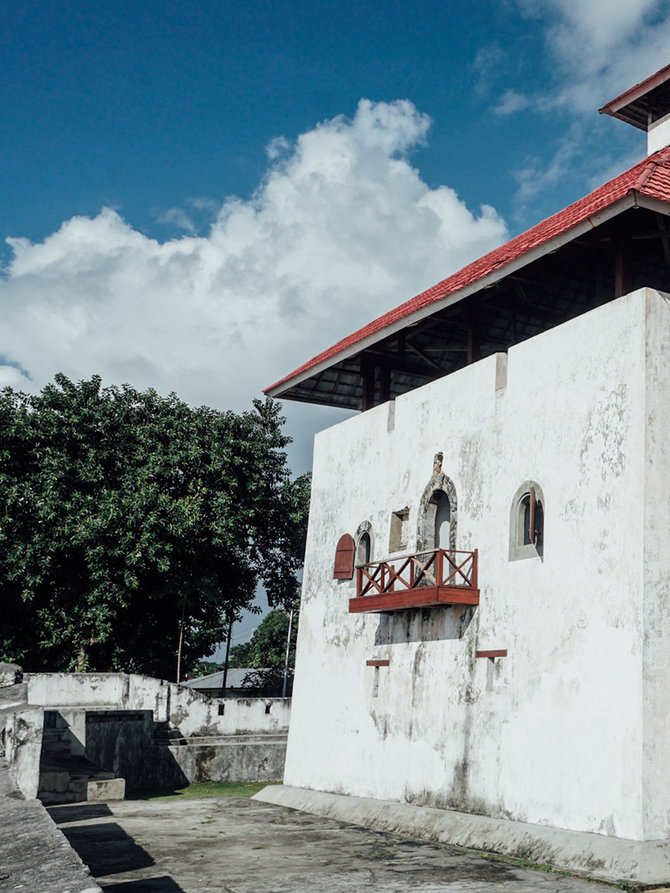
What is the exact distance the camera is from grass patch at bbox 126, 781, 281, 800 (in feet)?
61.1

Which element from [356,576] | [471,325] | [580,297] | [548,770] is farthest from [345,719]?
[580,297]

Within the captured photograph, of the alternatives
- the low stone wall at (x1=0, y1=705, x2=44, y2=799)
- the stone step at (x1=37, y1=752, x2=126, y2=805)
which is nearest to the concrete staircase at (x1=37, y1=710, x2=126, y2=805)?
the stone step at (x1=37, y1=752, x2=126, y2=805)

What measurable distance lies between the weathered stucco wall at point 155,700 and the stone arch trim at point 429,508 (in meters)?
10.5

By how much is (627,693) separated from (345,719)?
675cm

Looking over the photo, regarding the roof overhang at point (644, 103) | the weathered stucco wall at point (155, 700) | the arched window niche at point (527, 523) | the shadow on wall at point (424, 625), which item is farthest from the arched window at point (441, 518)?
the weathered stucco wall at point (155, 700)

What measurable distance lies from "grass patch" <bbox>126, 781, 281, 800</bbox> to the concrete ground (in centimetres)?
364

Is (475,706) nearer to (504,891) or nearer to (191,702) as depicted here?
(504,891)

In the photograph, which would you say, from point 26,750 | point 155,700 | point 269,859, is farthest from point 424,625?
point 155,700

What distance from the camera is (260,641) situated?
65.1 m

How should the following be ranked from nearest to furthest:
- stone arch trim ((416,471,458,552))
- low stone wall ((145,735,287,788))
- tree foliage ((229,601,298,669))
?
1. stone arch trim ((416,471,458,552))
2. low stone wall ((145,735,287,788))
3. tree foliage ((229,601,298,669))

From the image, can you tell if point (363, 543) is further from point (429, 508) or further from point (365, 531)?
point (429, 508)

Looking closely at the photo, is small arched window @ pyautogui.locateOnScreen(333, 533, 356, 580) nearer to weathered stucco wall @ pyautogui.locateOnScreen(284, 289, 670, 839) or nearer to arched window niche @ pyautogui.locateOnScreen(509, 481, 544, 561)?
weathered stucco wall @ pyautogui.locateOnScreen(284, 289, 670, 839)

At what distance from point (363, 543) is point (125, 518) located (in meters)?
10.1

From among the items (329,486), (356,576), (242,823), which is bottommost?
(242,823)
